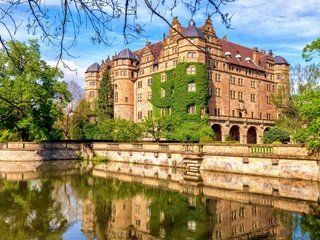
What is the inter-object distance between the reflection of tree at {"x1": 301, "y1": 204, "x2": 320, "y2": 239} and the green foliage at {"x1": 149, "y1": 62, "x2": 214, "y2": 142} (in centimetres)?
2743

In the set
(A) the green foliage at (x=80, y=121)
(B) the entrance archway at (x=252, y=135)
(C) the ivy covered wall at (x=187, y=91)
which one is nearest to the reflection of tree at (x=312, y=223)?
(C) the ivy covered wall at (x=187, y=91)

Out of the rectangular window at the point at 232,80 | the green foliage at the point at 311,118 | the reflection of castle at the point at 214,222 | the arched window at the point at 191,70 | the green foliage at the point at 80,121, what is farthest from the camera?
the green foliage at the point at 80,121

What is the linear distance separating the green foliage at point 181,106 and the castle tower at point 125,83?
23.5 ft

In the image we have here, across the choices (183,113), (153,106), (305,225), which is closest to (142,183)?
(305,225)

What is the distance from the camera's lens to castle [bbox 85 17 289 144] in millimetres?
45688

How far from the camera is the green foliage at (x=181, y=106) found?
40750 millimetres

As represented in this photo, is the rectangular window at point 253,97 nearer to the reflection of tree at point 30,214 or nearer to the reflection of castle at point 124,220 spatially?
the reflection of tree at point 30,214

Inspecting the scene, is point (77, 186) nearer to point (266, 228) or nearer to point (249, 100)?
point (266, 228)

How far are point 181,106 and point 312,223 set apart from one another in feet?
111

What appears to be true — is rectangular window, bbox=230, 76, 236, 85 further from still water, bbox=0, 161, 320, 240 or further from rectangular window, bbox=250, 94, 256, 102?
still water, bbox=0, 161, 320, 240

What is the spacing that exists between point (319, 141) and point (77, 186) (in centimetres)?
1383

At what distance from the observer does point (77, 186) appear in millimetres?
21109

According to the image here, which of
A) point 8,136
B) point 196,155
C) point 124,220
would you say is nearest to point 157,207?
point 124,220

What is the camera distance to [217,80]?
48812 millimetres
